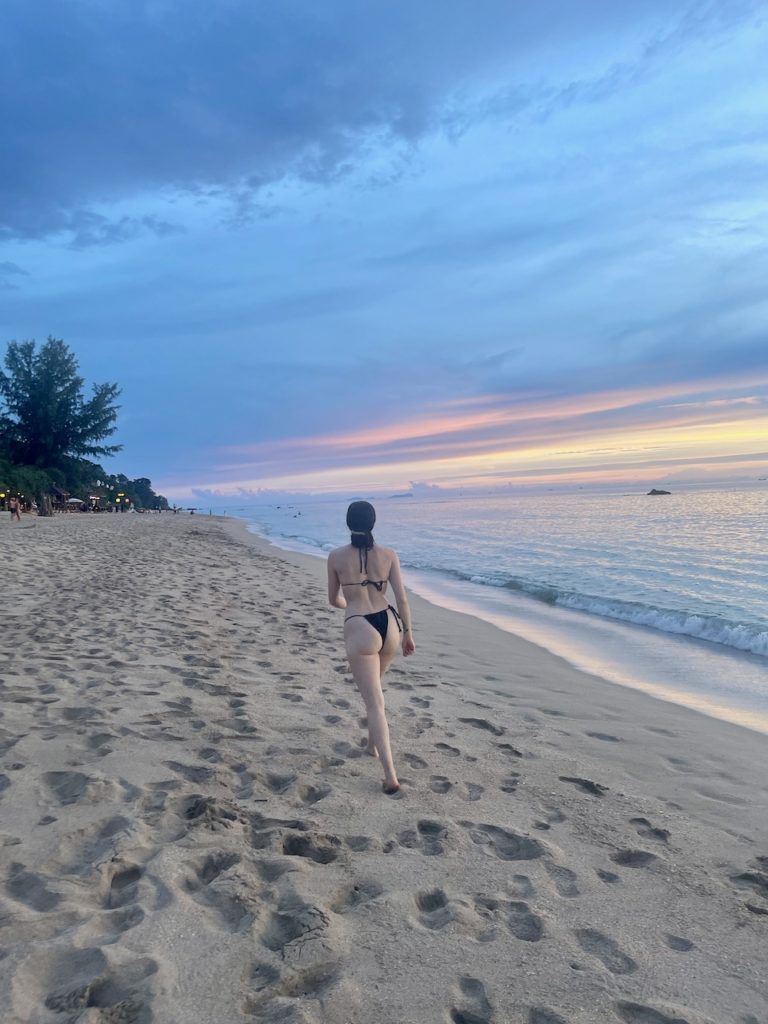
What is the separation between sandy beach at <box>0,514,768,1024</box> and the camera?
2.49 metres

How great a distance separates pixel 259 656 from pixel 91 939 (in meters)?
5.15

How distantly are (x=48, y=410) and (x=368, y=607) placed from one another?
52512 millimetres

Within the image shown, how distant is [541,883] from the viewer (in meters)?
A: 3.26

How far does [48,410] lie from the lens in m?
50.3

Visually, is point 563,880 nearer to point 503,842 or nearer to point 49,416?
point 503,842

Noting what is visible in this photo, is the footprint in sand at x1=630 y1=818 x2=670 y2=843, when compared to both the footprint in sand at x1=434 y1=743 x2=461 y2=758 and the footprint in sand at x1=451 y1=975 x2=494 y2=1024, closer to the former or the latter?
the footprint in sand at x1=434 y1=743 x2=461 y2=758

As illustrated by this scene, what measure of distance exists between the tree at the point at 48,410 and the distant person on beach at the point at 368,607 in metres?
52.3

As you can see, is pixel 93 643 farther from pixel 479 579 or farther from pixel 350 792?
pixel 479 579

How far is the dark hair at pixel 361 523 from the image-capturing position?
452cm

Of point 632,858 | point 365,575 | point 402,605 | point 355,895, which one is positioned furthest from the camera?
point 402,605

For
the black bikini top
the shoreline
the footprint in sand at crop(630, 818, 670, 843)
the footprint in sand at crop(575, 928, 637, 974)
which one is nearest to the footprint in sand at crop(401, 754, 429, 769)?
the black bikini top

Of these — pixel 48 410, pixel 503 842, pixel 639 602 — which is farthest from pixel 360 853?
pixel 48 410

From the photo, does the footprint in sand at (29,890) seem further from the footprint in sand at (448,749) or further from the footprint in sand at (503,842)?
the footprint in sand at (448,749)

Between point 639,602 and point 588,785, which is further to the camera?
point 639,602
